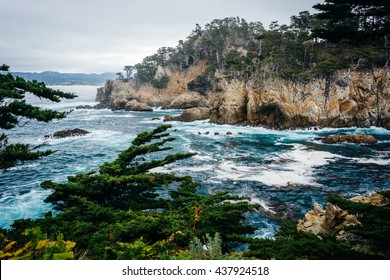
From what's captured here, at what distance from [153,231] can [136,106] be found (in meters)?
68.7

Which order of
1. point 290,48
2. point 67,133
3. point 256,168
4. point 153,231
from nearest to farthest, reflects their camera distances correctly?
1. point 153,231
2. point 256,168
3. point 67,133
4. point 290,48

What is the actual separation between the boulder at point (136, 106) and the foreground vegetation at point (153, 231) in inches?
2468

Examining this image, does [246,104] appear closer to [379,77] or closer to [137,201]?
[379,77]

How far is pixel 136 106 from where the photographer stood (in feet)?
237

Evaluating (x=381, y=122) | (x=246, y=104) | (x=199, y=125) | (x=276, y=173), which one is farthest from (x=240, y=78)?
(x=276, y=173)

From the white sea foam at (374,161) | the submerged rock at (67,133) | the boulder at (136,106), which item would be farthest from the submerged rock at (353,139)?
the boulder at (136,106)

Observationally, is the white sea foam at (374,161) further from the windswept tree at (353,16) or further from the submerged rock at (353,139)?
the windswept tree at (353,16)

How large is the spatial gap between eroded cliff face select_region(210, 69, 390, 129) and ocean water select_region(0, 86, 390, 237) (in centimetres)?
296

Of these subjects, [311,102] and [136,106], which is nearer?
[311,102]

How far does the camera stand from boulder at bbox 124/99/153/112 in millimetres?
71500

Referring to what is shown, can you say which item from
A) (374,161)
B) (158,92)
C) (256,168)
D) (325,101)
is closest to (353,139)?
(374,161)

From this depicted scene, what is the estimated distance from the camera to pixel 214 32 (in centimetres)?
8094

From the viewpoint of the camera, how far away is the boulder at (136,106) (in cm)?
7150

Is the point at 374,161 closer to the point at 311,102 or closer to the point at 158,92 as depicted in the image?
the point at 311,102
